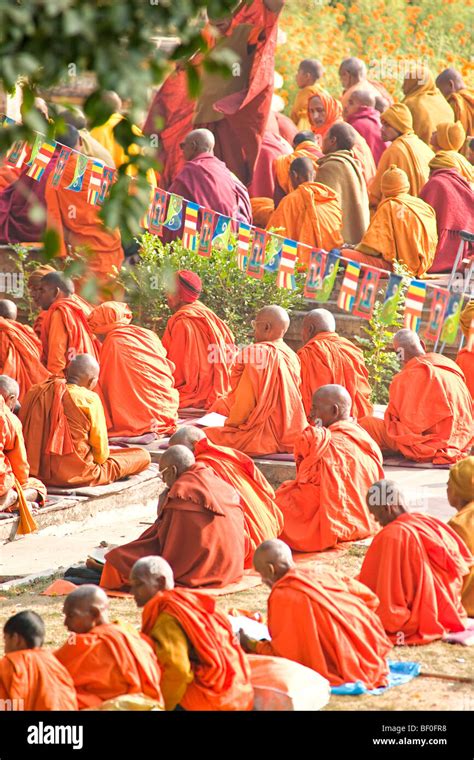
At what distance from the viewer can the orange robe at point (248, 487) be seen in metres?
12.0

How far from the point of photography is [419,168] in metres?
21.1

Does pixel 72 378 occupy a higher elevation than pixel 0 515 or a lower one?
higher

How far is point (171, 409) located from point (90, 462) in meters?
2.25

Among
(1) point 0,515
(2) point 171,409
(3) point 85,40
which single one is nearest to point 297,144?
(2) point 171,409

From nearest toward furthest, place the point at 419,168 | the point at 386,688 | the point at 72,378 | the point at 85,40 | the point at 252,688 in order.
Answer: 1. the point at 85,40
2. the point at 252,688
3. the point at 386,688
4. the point at 72,378
5. the point at 419,168

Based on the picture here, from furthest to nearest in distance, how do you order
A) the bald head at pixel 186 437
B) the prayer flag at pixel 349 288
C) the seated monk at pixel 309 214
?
the seated monk at pixel 309 214, the prayer flag at pixel 349 288, the bald head at pixel 186 437

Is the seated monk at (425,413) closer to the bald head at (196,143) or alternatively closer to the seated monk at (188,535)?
the seated monk at (188,535)

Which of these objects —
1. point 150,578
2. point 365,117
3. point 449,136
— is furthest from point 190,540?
point 365,117

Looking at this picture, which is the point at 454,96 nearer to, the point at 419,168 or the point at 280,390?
the point at 419,168

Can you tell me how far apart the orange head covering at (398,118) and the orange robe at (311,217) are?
2.08 m

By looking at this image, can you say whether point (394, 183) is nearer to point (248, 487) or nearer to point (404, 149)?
point (404, 149)

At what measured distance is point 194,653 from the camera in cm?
863

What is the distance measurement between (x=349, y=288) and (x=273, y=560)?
747cm

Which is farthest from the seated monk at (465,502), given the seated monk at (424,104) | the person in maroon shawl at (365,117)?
the seated monk at (424,104)
